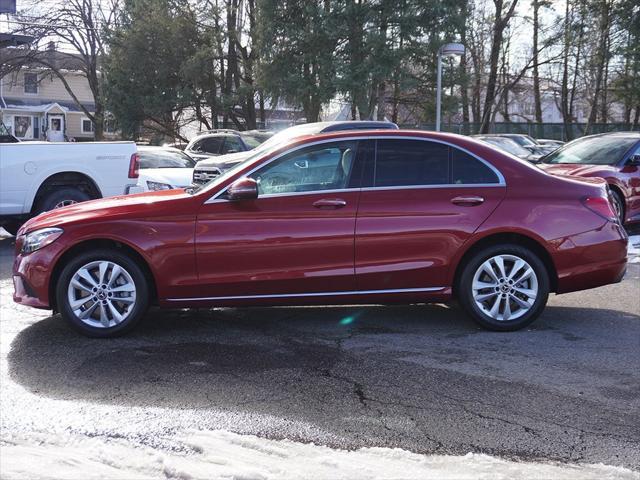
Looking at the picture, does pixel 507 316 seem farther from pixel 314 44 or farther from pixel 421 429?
pixel 314 44

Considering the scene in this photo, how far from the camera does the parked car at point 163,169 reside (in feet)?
39.5

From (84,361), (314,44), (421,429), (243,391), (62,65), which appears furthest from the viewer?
(62,65)

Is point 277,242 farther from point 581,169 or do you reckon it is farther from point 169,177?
point 581,169

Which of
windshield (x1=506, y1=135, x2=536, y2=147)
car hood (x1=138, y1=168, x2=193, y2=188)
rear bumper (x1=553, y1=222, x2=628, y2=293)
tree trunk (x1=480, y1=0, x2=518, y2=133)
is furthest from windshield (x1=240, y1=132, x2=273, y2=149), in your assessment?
tree trunk (x1=480, y1=0, x2=518, y2=133)

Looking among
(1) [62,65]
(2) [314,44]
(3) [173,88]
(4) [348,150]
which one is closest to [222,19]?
(3) [173,88]

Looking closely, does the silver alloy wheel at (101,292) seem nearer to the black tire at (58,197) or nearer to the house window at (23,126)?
the black tire at (58,197)

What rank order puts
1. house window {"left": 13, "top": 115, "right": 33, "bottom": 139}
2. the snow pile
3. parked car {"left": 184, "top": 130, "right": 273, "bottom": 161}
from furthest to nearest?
house window {"left": 13, "top": 115, "right": 33, "bottom": 139}
parked car {"left": 184, "top": 130, "right": 273, "bottom": 161}
the snow pile

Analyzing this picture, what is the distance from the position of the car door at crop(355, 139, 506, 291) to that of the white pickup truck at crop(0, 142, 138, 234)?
19.9 feet

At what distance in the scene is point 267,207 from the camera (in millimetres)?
5848

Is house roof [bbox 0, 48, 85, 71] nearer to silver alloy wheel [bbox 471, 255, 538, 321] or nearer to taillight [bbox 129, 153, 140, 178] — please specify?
taillight [bbox 129, 153, 140, 178]

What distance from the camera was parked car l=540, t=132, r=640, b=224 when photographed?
11.3 metres

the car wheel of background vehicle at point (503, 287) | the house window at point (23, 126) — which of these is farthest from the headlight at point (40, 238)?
the house window at point (23, 126)

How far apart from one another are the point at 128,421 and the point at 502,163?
3766mm

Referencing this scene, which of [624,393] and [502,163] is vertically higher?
[502,163]
